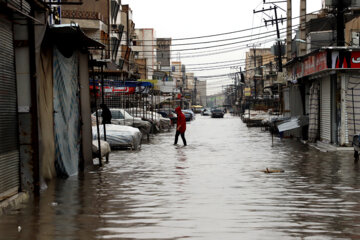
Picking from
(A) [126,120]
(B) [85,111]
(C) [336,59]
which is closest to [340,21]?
(C) [336,59]

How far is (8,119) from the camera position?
36.1 ft

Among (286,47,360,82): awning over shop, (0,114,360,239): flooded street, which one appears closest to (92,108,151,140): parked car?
(286,47,360,82): awning over shop

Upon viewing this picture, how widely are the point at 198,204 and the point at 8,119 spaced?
12.2ft

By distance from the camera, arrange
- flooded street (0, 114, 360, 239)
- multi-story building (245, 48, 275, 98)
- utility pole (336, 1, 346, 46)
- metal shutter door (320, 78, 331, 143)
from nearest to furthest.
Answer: flooded street (0, 114, 360, 239) → utility pole (336, 1, 346, 46) → metal shutter door (320, 78, 331, 143) → multi-story building (245, 48, 275, 98)

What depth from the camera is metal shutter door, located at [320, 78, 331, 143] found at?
24.7m

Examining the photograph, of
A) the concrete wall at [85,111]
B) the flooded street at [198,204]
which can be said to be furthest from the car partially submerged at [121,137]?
the concrete wall at [85,111]

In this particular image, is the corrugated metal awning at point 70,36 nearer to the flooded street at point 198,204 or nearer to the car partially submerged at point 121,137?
the flooded street at point 198,204

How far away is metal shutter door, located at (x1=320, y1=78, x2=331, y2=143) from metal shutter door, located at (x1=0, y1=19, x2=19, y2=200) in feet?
52.5

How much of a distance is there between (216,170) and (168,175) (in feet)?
5.50

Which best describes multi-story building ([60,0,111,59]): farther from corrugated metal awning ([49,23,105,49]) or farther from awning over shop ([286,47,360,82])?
corrugated metal awning ([49,23,105,49])

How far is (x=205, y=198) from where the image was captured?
11352mm

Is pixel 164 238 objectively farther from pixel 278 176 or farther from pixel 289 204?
pixel 278 176

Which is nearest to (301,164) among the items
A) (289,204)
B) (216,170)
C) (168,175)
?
A: (216,170)

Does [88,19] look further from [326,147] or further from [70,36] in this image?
[70,36]
